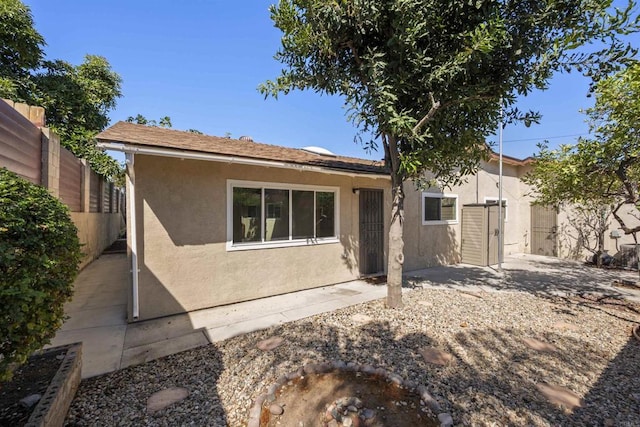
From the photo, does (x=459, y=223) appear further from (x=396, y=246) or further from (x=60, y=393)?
(x=60, y=393)

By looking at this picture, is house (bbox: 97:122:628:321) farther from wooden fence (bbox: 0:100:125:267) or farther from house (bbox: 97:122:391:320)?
wooden fence (bbox: 0:100:125:267)

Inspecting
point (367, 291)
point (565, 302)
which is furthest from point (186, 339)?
point (565, 302)

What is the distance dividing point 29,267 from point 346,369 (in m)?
3.21

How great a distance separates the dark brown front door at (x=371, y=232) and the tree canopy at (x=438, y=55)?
2.97 metres

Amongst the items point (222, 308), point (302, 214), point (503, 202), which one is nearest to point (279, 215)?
point (302, 214)

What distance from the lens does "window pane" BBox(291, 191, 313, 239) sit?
686cm

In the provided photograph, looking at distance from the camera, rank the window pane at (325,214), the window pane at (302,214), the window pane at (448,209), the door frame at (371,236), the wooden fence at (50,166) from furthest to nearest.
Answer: the window pane at (448,209), the door frame at (371,236), the window pane at (325,214), the window pane at (302,214), the wooden fence at (50,166)

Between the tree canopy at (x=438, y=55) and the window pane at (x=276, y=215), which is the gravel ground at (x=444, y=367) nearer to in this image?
the window pane at (x=276, y=215)

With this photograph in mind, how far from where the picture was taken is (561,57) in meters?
4.34

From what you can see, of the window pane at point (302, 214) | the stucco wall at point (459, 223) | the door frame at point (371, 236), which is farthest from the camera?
the stucco wall at point (459, 223)

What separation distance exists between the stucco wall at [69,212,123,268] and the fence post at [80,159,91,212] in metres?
0.30

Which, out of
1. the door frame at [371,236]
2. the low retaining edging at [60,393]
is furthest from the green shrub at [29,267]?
the door frame at [371,236]

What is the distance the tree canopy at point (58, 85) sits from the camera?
10821 mm

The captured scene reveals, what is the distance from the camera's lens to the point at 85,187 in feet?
32.5
